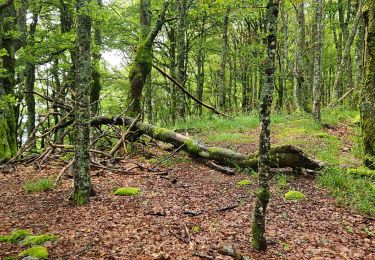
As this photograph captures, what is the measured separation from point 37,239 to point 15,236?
54 centimetres

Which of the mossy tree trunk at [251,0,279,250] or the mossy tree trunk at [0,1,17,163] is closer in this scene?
the mossy tree trunk at [251,0,279,250]

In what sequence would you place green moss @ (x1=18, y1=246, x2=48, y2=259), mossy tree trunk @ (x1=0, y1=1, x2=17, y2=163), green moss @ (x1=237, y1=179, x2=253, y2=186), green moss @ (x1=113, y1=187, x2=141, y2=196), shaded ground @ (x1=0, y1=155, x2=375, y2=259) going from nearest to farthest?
green moss @ (x1=18, y1=246, x2=48, y2=259), shaded ground @ (x1=0, y1=155, x2=375, y2=259), green moss @ (x1=113, y1=187, x2=141, y2=196), green moss @ (x1=237, y1=179, x2=253, y2=186), mossy tree trunk @ (x1=0, y1=1, x2=17, y2=163)

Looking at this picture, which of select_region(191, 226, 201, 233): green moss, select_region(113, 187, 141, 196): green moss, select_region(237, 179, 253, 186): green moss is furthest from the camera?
select_region(237, 179, 253, 186): green moss

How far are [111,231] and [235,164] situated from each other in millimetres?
5083

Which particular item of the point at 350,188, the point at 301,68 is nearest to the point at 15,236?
the point at 350,188

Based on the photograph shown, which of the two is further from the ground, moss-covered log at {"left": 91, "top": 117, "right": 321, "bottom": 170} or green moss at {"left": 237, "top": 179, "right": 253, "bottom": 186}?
moss-covered log at {"left": 91, "top": 117, "right": 321, "bottom": 170}

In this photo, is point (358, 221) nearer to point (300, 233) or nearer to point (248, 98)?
point (300, 233)

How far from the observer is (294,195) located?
7684mm

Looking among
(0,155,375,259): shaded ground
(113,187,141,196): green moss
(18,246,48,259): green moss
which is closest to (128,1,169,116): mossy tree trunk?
(0,155,375,259): shaded ground

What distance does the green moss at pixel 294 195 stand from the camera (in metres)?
7.62

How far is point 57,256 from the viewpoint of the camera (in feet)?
Answer: 16.8

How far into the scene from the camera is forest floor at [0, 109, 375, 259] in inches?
212

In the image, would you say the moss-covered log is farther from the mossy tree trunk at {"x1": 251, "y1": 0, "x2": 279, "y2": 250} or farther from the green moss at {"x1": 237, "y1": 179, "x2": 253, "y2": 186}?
the mossy tree trunk at {"x1": 251, "y1": 0, "x2": 279, "y2": 250}

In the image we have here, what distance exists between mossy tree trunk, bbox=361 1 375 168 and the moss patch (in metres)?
8.54
